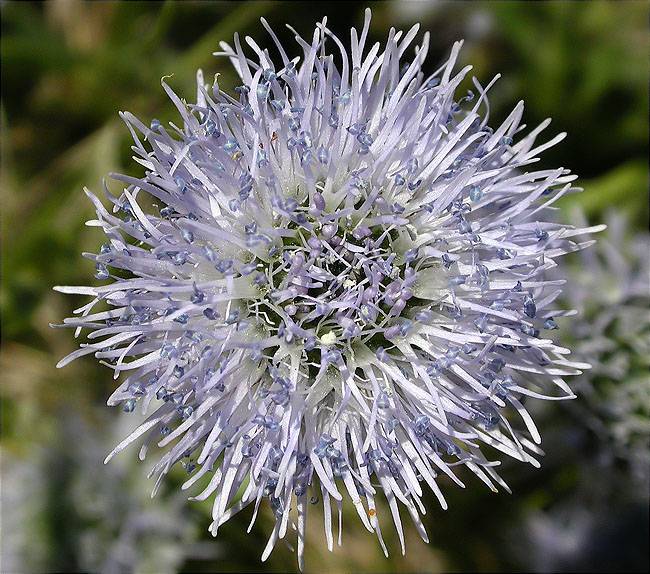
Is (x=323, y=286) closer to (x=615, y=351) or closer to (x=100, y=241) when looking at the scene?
(x=615, y=351)

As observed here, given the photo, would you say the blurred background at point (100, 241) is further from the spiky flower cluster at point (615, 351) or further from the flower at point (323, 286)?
the flower at point (323, 286)

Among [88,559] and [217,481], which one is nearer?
[217,481]

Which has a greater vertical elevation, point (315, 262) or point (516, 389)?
point (315, 262)

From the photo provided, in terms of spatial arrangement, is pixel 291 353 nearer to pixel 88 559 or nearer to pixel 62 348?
pixel 88 559

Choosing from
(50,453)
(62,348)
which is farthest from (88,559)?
(62,348)

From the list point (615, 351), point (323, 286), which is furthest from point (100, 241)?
point (615, 351)
